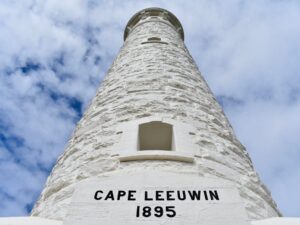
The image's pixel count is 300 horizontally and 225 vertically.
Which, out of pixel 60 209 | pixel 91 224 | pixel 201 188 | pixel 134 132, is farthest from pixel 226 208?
pixel 134 132

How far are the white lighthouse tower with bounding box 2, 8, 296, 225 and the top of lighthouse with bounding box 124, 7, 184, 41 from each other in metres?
6.78

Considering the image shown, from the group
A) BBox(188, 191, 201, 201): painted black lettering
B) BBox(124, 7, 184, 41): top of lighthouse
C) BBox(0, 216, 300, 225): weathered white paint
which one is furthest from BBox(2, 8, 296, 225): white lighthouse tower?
BBox(124, 7, 184, 41): top of lighthouse

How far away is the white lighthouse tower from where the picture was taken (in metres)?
3.46

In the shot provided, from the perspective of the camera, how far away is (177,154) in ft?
15.0

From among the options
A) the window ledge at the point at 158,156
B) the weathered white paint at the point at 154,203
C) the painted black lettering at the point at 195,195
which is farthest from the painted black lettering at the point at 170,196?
the window ledge at the point at 158,156

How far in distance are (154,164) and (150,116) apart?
1253 mm

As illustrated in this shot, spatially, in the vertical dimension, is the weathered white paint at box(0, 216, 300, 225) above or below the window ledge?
below

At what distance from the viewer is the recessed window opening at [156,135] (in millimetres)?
5465

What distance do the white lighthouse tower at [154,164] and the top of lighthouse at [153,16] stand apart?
678 centimetres

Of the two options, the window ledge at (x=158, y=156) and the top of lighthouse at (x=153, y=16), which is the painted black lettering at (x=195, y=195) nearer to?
the window ledge at (x=158, y=156)

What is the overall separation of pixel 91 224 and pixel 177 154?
1475mm

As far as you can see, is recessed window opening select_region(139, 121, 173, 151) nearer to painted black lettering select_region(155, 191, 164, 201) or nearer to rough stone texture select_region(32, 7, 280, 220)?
rough stone texture select_region(32, 7, 280, 220)

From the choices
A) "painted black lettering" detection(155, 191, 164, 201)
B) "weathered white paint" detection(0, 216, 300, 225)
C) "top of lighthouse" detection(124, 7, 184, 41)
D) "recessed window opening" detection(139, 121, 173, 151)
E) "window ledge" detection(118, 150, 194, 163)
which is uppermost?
"top of lighthouse" detection(124, 7, 184, 41)

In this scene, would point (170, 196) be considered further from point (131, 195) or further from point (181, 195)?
point (131, 195)
